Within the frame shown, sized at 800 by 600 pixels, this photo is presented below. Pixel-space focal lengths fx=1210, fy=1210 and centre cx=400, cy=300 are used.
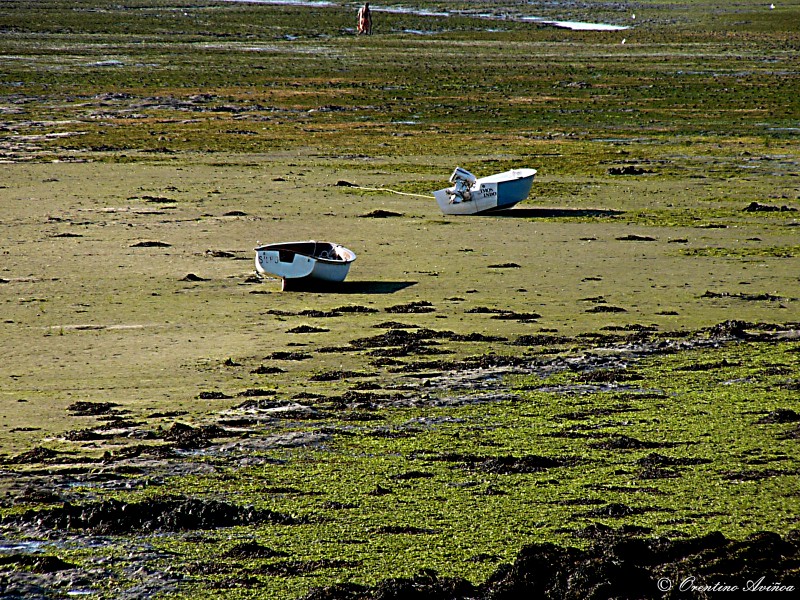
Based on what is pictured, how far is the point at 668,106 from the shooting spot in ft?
142

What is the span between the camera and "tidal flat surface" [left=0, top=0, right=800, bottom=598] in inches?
329

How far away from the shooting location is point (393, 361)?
13.8 meters

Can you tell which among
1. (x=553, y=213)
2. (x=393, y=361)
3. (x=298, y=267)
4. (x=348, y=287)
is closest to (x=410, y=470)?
(x=393, y=361)

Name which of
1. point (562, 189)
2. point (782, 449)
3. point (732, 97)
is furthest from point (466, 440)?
point (732, 97)

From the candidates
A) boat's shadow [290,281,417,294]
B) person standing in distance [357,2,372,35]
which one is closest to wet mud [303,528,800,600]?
boat's shadow [290,281,417,294]

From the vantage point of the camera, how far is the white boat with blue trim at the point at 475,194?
23.8 m

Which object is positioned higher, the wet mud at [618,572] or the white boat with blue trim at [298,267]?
the wet mud at [618,572]

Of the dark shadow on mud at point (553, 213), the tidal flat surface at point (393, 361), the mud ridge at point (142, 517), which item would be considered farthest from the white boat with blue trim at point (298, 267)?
the mud ridge at point (142, 517)

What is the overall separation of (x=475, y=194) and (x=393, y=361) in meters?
10.7

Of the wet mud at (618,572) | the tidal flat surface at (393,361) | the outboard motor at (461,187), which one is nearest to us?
the wet mud at (618,572)

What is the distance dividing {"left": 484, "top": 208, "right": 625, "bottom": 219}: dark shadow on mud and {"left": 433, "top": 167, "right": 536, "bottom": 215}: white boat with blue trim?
0.72ft

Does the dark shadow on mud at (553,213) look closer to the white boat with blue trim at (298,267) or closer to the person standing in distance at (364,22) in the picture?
the white boat with blue trim at (298,267)

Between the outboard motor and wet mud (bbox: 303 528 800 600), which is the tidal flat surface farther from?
the outboard motor

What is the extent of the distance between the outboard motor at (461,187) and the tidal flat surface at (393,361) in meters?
0.44
